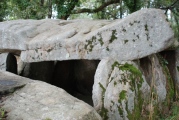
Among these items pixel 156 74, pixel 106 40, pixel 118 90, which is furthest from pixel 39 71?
pixel 118 90

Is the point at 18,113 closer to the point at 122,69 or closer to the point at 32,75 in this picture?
the point at 122,69

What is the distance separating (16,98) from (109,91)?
52.7 inches

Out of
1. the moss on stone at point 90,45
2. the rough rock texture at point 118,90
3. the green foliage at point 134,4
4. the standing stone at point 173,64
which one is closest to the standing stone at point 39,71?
the moss on stone at point 90,45

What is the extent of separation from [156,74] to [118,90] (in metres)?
1.13

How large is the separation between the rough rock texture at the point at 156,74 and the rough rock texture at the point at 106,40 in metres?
0.52

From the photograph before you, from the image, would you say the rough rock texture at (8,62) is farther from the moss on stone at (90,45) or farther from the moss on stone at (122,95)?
the moss on stone at (122,95)

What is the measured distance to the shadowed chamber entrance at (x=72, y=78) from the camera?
689 cm

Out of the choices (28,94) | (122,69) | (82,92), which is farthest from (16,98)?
(82,92)

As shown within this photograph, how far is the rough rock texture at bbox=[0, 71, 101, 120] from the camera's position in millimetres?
3221

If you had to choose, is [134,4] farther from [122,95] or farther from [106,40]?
[122,95]

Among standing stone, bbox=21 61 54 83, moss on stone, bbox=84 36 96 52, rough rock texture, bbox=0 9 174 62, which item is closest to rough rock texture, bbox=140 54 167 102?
rough rock texture, bbox=0 9 174 62

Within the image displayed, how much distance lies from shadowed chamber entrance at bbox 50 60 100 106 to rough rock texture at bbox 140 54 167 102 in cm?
206

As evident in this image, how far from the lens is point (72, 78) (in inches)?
283

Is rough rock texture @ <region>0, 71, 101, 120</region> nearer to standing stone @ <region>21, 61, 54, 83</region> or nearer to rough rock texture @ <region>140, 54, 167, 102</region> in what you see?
rough rock texture @ <region>140, 54, 167, 102</region>
